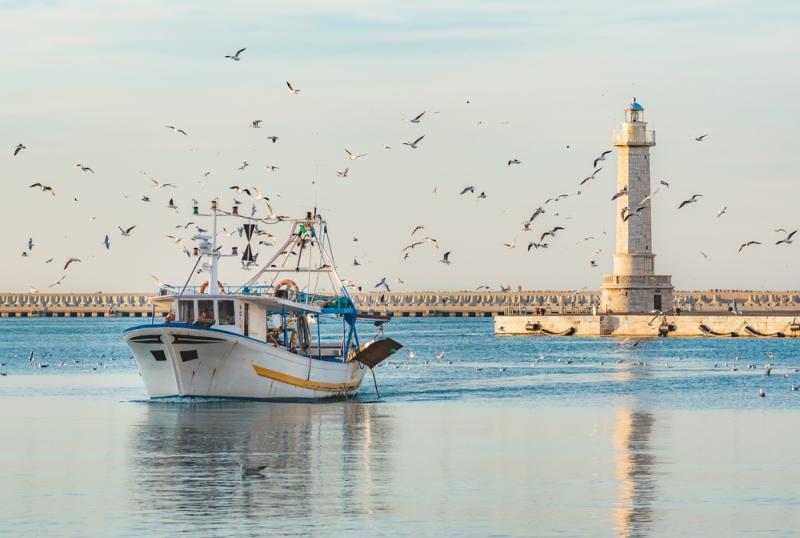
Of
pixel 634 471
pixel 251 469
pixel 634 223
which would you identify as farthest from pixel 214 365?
pixel 634 223

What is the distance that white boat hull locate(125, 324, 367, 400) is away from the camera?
144 feet

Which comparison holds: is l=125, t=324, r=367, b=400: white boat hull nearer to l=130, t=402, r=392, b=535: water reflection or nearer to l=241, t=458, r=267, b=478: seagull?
l=130, t=402, r=392, b=535: water reflection

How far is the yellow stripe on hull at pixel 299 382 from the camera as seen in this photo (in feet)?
149

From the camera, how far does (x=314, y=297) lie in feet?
163

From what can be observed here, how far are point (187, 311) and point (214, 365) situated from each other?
1.61 m

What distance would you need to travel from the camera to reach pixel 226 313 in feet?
148

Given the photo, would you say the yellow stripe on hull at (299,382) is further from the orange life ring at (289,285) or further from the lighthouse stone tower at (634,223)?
the lighthouse stone tower at (634,223)

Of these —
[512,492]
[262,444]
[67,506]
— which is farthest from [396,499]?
[262,444]

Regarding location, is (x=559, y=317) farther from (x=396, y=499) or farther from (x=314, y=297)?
(x=396, y=499)

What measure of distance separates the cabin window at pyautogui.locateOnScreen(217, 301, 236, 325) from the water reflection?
2185mm

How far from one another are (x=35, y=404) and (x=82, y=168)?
11.2m

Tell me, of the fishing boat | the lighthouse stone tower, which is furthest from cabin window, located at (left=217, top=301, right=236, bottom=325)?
the lighthouse stone tower

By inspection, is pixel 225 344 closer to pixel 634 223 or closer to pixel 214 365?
pixel 214 365

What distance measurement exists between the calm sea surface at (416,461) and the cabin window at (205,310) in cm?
224
